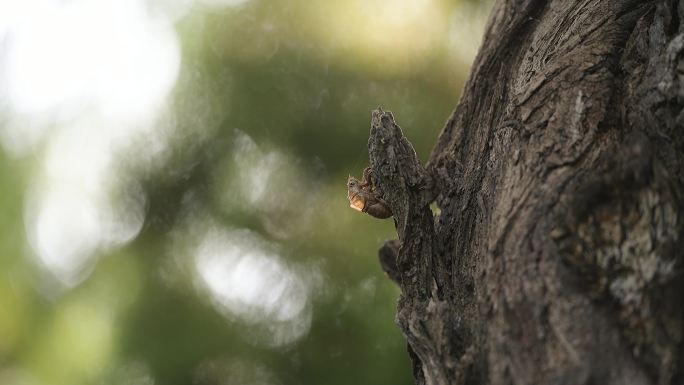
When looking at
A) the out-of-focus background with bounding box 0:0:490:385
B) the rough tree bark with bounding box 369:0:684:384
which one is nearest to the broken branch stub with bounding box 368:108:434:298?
the rough tree bark with bounding box 369:0:684:384

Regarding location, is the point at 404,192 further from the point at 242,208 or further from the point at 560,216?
the point at 242,208

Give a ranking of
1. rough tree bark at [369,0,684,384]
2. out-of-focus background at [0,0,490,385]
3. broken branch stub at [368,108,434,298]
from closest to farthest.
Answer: rough tree bark at [369,0,684,384], broken branch stub at [368,108,434,298], out-of-focus background at [0,0,490,385]

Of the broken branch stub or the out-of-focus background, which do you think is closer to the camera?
the broken branch stub

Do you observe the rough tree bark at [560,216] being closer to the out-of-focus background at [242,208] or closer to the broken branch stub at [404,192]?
the broken branch stub at [404,192]

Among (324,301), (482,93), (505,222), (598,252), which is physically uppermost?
(324,301)

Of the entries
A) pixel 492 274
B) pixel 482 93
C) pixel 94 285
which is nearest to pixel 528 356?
pixel 492 274

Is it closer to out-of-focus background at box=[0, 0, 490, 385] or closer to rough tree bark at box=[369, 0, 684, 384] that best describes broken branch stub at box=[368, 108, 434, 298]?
rough tree bark at box=[369, 0, 684, 384]

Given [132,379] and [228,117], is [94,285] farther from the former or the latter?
[228,117]

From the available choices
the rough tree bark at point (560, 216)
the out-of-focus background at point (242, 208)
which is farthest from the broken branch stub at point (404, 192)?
the out-of-focus background at point (242, 208)
